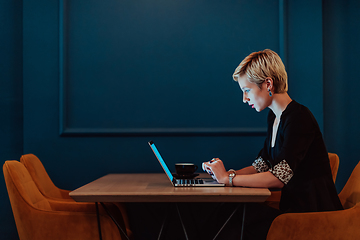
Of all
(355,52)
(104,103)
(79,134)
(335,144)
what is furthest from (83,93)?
(355,52)

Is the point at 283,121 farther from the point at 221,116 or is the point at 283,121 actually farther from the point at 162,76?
the point at 162,76

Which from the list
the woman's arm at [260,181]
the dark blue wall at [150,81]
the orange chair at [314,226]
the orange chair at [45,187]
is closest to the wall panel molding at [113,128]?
the dark blue wall at [150,81]

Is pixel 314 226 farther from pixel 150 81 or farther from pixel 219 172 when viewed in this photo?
pixel 150 81

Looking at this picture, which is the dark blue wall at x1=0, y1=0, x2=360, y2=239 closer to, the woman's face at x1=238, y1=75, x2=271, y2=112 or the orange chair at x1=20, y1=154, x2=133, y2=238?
the orange chair at x1=20, y1=154, x2=133, y2=238

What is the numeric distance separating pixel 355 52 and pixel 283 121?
149 cm

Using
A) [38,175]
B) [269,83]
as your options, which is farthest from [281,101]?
[38,175]

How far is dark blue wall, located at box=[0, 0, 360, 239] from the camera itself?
2.46 metres

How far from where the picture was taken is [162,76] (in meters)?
2.49

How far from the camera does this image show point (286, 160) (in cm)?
143

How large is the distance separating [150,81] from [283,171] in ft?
4.68

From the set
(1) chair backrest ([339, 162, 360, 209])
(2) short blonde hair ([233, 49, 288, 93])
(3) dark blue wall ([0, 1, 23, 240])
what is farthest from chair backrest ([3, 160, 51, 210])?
(1) chair backrest ([339, 162, 360, 209])

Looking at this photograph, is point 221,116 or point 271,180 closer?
point 271,180

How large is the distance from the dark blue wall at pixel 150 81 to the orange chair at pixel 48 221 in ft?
2.92

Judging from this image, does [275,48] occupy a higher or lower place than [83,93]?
higher
